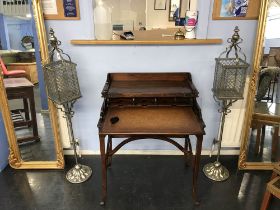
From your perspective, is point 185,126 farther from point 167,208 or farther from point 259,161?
point 259,161

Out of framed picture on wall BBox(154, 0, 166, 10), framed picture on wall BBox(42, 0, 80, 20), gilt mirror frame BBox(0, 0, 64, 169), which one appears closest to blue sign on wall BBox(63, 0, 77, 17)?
framed picture on wall BBox(42, 0, 80, 20)

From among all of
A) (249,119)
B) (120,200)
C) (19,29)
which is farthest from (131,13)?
(120,200)

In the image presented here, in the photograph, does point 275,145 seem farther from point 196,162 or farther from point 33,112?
point 33,112

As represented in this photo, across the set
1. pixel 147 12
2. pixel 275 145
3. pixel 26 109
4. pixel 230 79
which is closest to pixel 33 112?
pixel 26 109

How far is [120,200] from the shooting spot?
1.93 m

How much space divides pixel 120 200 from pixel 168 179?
1.73 ft

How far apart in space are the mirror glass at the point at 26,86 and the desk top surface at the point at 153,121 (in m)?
0.82

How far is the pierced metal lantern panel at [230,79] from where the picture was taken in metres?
1.84

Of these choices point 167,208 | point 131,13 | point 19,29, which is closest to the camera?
point 167,208

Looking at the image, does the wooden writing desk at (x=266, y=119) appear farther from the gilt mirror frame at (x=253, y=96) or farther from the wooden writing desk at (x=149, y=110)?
the wooden writing desk at (x=149, y=110)

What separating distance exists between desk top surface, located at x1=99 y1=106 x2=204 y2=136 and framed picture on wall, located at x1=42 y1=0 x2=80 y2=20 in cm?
93

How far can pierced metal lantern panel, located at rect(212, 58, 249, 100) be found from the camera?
1836mm

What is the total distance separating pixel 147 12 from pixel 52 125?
9.58 feet

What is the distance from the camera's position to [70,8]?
198 centimetres
